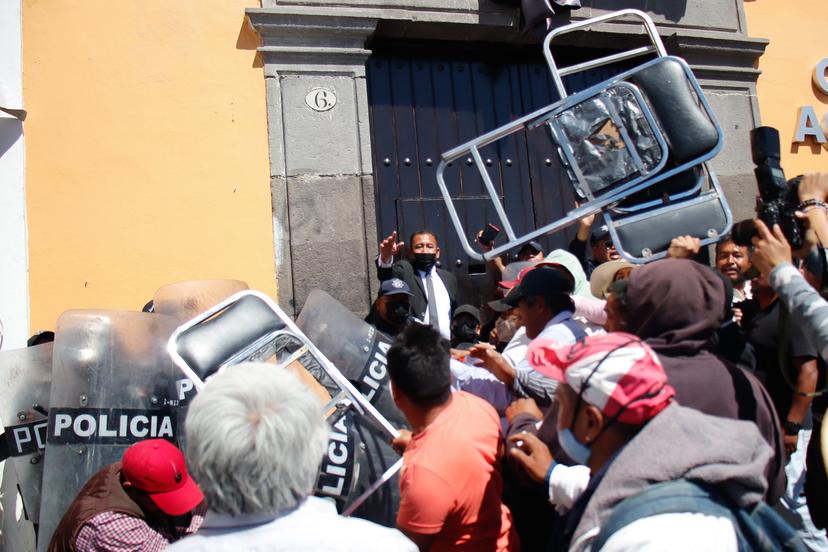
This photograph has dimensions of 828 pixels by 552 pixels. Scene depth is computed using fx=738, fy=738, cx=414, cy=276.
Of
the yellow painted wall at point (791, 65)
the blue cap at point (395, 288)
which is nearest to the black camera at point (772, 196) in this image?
the blue cap at point (395, 288)

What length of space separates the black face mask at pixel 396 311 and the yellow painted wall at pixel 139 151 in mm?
1248

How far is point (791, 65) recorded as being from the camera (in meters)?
6.15

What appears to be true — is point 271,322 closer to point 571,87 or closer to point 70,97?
point 70,97

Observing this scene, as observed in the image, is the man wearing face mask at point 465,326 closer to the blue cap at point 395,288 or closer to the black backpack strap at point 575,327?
the blue cap at point 395,288

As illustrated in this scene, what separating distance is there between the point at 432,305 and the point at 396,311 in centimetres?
68

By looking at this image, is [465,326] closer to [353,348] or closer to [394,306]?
[394,306]

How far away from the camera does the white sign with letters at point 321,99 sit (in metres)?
4.93

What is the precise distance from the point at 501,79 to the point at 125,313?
3.84m

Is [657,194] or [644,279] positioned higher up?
[657,194]

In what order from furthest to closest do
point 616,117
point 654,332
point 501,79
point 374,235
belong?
point 501,79 < point 374,235 < point 616,117 < point 654,332

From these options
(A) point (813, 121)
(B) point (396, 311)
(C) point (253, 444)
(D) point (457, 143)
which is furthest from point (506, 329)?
(A) point (813, 121)

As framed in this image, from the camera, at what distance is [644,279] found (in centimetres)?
208

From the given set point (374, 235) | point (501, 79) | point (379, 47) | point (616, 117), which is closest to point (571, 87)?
point (501, 79)

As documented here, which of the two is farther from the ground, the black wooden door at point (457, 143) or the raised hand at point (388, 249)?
the black wooden door at point (457, 143)
